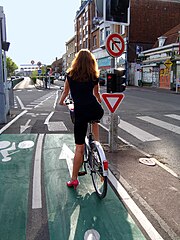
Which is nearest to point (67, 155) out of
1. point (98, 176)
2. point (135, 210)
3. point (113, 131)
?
point (113, 131)

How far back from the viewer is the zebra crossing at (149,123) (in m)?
6.86

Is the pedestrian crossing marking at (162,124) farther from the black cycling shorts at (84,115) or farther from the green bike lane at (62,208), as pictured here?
the black cycling shorts at (84,115)

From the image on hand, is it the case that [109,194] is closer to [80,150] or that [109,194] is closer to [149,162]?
[80,150]

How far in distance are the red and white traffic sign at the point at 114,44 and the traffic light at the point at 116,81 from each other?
1.44ft

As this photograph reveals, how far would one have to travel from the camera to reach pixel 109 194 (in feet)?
11.7

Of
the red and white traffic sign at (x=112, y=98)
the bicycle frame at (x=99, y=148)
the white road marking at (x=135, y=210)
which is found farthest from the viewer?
the red and white traffic sign at (x=112, y=98)

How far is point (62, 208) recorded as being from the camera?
3168 millimetres

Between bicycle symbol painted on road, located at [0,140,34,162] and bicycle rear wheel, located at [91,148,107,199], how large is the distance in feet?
6.97

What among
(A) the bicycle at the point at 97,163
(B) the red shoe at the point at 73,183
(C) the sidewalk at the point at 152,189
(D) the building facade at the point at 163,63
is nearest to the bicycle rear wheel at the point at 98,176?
(A) the bicycle at the point at 97,163

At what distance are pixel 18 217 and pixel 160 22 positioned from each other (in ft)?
127

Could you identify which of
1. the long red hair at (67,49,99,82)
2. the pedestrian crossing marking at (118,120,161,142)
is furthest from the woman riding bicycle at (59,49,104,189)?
the pedestrian crossing marking at (118,120,161,142)

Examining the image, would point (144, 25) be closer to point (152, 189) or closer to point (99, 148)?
point (152, 189)

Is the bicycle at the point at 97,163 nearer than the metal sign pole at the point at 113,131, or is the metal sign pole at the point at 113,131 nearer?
the bicycle at the point at 97,163

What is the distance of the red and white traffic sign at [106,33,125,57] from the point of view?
5027mm
